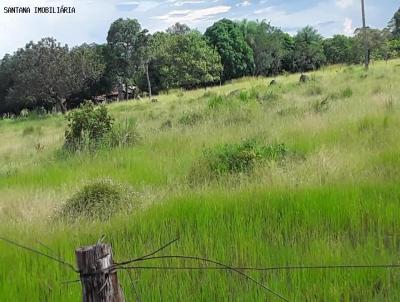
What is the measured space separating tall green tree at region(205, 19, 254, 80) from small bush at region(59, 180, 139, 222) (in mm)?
56519

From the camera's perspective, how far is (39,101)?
159 feet

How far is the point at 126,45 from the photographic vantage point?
50062 millimetres

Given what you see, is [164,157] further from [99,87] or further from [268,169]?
[99,87]

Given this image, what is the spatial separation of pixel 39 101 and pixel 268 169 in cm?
4628

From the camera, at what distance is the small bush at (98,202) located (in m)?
5.18

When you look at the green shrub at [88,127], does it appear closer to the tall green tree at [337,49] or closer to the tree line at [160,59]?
the tree line at [160,59]

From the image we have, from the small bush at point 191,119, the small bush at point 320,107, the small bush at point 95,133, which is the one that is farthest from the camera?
the small bush at point 191,119

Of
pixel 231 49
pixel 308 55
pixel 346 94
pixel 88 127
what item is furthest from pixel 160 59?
pixel 88 127

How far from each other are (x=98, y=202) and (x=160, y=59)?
1919 inches

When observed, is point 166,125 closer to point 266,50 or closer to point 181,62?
point 181,62

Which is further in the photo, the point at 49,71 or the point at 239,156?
the point at 49,71

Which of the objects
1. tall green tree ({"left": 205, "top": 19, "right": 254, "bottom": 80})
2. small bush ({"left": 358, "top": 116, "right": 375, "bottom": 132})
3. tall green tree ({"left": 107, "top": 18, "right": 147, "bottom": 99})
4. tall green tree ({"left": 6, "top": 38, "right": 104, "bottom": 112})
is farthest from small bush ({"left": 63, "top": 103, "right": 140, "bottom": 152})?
tall green tree ({"left": 205, "top": 19, "right": 254, "bottom": 80})

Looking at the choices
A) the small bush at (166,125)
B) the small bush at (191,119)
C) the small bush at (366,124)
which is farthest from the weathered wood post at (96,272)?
the small bush at (191,119)

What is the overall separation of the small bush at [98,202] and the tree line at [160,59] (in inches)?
1402
